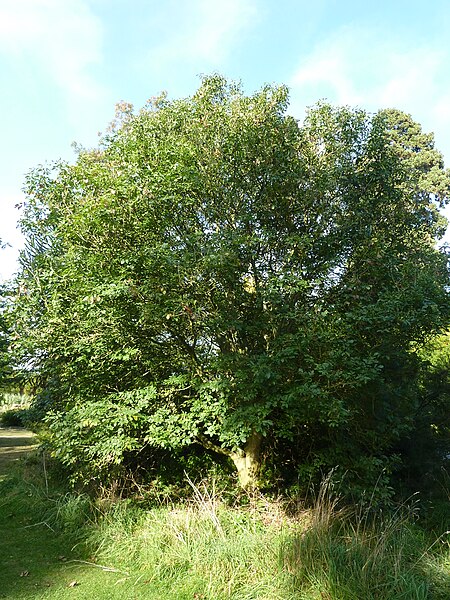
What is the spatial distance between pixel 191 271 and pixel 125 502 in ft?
11.1

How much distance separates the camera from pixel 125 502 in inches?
239

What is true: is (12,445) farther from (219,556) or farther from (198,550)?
(219,556)

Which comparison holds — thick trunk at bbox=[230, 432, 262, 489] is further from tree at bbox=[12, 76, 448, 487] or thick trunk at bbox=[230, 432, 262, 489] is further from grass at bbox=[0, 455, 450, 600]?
grass at bbox=[0, 455, 450, 600]

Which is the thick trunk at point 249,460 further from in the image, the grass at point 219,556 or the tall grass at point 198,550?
the tall grass at point 198,550

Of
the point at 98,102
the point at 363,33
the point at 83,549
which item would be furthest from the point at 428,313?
the point at 98,102

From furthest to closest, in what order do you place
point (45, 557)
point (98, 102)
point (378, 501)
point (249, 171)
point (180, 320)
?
point (98, 102) → point (249, 171) → point (180, 320) → point (378, 501) → point (45, 557)

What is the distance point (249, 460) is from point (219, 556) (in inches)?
105

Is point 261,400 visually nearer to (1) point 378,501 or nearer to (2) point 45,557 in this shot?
(1) point 378,501

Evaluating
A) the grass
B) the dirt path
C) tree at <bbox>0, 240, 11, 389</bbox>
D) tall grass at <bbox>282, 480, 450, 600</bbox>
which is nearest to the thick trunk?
the grass

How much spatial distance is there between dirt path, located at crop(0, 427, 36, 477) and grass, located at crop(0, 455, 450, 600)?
518 centimetres

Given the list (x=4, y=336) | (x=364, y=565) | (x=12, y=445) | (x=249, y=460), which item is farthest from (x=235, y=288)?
(x=12, y=445)

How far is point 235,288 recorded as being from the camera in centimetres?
603

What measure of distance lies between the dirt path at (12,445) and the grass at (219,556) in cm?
518

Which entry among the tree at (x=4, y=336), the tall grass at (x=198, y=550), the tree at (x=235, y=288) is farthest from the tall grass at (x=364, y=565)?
the tree at (x=4, y=336)
